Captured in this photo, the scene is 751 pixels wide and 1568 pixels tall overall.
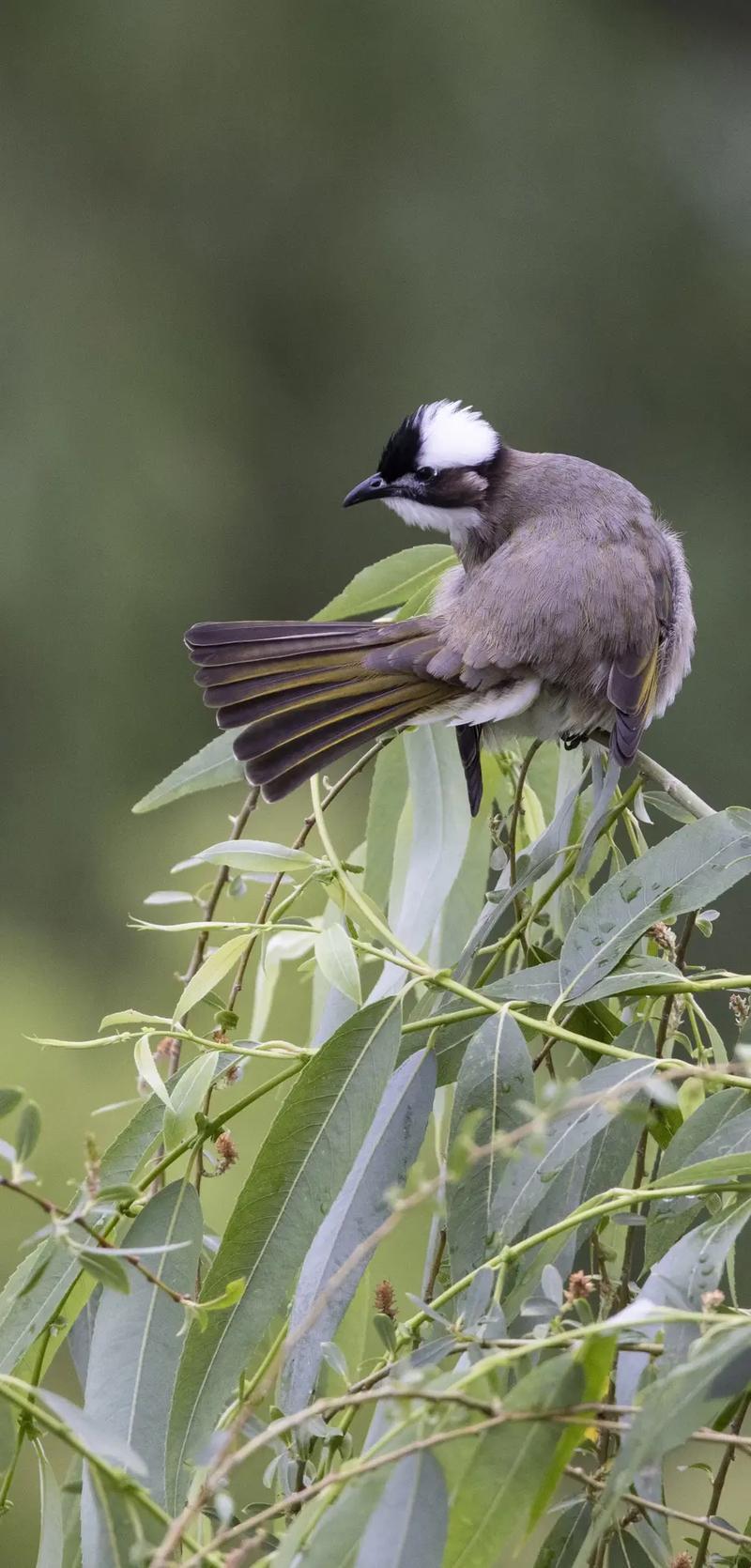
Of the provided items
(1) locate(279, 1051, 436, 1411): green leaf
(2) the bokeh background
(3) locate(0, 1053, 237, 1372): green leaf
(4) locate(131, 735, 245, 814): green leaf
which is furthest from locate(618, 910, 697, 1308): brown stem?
(2) the bokeh background

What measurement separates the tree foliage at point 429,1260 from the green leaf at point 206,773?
10 cm

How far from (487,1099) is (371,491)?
679 mm

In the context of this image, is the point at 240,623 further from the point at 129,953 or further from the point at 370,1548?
the point at 129,953

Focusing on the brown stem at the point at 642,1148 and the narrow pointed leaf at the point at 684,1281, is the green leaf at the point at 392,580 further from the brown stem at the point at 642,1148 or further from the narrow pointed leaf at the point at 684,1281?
the narrow pointed leaf at the point at 684,1281

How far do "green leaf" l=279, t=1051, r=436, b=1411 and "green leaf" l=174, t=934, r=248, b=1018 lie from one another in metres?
0.10

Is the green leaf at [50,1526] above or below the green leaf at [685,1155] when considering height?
below

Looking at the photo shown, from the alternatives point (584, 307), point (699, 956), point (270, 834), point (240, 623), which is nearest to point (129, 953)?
point (699, 956)

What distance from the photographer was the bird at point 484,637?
1.06 meters

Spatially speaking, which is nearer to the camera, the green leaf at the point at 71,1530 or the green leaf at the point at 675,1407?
the green leaf at the point at 675,1407

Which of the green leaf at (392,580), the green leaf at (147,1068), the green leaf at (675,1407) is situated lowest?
the green leaf at (675,1407)

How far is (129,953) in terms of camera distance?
14.2 feet

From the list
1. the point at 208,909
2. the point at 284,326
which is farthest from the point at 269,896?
the point at 284,326

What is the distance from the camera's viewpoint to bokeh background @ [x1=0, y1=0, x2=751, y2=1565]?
4.75m

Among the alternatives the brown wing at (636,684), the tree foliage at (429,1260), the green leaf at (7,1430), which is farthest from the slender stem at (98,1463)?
the brown wing at (636,684)
